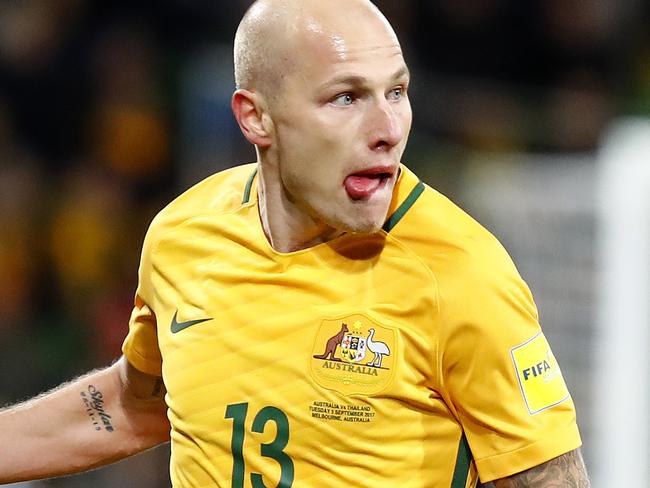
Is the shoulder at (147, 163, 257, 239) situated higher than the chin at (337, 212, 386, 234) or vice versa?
the chin at (337, 212, 386, 234)

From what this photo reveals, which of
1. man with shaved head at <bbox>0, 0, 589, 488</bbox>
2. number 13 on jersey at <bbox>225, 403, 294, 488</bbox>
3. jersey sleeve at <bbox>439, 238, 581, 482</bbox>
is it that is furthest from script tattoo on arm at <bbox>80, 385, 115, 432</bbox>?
jersey sleeve at <bbox>439, 238, 581, 482</bbox>

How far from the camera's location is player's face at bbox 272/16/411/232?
8.84 ft

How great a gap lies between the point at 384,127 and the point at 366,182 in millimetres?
139

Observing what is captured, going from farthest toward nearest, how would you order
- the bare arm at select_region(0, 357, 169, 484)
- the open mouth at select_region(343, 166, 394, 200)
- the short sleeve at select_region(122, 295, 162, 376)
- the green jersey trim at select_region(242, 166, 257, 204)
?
the bare arm at select_region(0, 357, 169, 484) → the short sleeve at select_region(122, 295, 162, 376) → the green jersey trim at select_region(242, 166, 257, 204) → the open mouth at select_region(343, 166, 394, 200)

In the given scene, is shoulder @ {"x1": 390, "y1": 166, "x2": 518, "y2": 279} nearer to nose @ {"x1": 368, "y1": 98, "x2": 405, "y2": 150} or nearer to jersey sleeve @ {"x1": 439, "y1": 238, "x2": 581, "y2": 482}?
jersey sleeve @ {"x1": 439, "y1": 238, "x2": 581, "y2": 482}

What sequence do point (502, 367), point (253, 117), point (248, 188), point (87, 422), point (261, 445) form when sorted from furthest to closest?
point (87, 422), point (248, 188), point (253, 117), point (261, 445), point (502, 367)

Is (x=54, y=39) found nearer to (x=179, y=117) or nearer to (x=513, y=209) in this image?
(x=179, y=117)

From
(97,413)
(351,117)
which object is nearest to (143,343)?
(97,413)

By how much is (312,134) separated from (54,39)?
19.6 ft

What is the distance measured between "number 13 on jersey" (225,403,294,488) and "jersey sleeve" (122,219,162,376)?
464 millimetres

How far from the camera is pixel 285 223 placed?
2.98 metres

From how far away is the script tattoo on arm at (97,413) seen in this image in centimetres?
342

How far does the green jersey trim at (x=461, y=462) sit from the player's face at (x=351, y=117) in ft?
1.71

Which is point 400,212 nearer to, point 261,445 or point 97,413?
point 261,445
